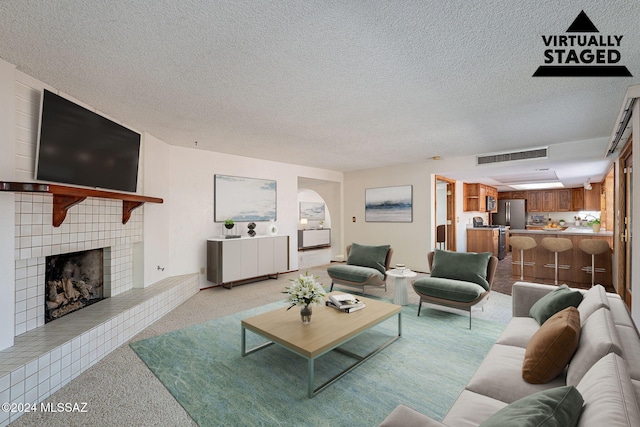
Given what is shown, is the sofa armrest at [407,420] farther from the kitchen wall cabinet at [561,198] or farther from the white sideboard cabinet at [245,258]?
the kitchen wall cabinet at [561,198]

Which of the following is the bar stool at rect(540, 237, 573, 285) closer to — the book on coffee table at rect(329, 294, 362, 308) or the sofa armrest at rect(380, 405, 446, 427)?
the book on coffee table at rect(329, 294, 362, 308)

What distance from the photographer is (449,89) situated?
259cm

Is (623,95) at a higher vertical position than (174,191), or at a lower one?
higher

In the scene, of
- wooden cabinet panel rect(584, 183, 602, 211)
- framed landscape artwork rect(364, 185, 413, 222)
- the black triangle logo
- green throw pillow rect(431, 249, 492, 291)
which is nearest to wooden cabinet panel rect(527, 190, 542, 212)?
wooden cabinet panel rect(584, 183, 602, 211)

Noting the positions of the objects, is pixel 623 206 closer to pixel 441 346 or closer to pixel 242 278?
pixel 441 346

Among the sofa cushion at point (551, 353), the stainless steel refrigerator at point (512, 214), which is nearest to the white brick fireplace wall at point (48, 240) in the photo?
the sofa cushion at point (551, 353)

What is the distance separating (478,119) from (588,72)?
113cm

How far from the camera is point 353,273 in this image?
4395 mm

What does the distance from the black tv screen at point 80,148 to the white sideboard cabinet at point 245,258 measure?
1.84 meters

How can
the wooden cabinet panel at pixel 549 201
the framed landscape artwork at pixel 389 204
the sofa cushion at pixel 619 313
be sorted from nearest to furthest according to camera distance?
the sofa cushion at pixel 619 313, the framed landscape artwork at pixel 389 204, the wooden cabinet panel at pixel 549 201

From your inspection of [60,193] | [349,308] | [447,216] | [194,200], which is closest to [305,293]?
[349,308]

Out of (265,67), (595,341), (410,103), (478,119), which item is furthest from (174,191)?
(595,341)

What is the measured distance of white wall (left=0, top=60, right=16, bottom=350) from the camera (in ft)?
7.06

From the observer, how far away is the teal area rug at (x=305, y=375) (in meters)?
1.89
